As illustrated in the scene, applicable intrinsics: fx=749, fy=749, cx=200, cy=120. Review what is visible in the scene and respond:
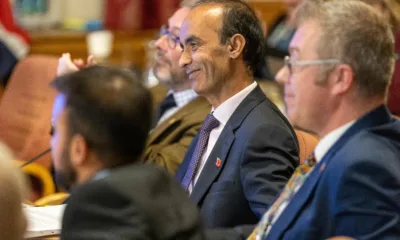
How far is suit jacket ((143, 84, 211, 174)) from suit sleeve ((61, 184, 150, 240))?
1.25 m

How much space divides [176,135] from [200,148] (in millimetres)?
466

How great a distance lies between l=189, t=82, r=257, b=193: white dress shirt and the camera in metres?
2.24

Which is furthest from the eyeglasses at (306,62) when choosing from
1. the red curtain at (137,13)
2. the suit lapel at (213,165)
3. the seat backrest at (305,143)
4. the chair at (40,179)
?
the red curtain at (137,13)

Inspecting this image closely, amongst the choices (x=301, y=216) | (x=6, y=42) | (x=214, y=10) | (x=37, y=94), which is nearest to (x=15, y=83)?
(x=37, y=94)

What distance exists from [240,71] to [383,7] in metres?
0.76

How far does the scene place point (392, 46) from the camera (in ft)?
5.64

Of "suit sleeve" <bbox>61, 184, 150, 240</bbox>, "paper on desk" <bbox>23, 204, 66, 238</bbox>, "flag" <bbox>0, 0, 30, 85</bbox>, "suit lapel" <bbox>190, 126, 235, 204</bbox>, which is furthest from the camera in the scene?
"flag" <bbox>0, 0, 30, 85</bbox>

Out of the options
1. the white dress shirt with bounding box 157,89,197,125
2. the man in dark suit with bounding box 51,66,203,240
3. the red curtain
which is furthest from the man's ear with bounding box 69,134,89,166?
the red curtain

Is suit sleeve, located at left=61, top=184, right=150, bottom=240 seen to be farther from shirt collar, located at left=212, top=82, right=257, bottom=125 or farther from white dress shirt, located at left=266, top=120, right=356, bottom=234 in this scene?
shirt collar, located at left=212, top=82, right=257, bottom=125

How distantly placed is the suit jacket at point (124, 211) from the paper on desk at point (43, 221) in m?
0.48

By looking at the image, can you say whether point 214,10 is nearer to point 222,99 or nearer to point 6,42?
point 222,99

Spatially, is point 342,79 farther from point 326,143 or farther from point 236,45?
point 236,45

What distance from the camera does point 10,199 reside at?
1.43 metres

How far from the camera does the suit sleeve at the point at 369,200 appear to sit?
1553 millimetres
